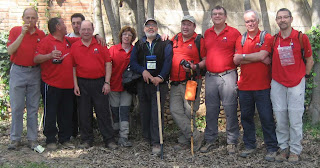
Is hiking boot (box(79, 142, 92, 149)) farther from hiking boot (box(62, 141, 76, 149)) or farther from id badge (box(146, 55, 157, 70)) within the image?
id badge (box(146, 55, 157, 70))

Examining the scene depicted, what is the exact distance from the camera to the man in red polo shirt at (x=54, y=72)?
19.4ft

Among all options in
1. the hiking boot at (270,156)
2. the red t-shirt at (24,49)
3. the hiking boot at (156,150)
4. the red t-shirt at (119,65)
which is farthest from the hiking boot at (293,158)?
the red t-shirt at (24,49)

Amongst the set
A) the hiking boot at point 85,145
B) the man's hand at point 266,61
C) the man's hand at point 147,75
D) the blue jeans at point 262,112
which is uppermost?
the man's hand at point 266,61

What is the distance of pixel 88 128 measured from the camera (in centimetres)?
631

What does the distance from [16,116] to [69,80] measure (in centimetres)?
101

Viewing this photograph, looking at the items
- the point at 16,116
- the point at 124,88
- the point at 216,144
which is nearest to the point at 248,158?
the point at 216,144

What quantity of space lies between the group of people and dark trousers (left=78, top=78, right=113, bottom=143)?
16 mm

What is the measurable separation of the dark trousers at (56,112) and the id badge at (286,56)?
332 cm

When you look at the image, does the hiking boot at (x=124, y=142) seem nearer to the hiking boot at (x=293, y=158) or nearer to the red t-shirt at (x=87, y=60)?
the red t-shirt at (x=87, y=60)

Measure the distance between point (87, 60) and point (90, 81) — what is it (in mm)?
339

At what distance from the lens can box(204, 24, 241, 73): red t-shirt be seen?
581 centimetres

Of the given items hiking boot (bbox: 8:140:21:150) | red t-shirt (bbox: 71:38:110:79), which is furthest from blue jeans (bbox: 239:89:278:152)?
hiking boot (bbox: 8:140:21:150)

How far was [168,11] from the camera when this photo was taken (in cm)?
917

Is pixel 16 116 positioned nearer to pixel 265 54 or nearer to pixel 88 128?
pixel 88 128
